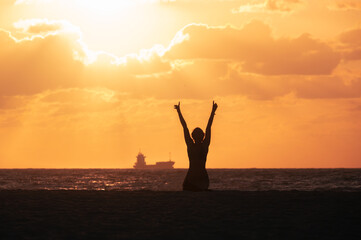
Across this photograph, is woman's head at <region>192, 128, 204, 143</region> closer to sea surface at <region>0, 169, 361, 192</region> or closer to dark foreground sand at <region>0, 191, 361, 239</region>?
dark foreground sand at <region>0, 191, 361, 239</region>

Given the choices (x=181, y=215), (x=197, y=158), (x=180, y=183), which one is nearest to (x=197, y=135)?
(x=197, y=158)

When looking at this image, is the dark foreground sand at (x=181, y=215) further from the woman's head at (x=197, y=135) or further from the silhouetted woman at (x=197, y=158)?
the woman's head at (x=197, y=135)

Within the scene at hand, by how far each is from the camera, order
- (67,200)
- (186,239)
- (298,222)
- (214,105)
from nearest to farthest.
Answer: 1. (186,239)
2. (298,222)
3. (67,200)
4. (214,105)

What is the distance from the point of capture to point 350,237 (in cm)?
1153

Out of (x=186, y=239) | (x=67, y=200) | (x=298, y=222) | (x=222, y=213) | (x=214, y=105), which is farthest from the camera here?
(x=214, y=105)

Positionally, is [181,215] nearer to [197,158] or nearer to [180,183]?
[197,158]

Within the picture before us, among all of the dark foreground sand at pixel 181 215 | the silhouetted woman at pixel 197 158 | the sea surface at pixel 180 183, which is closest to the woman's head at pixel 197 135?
the silhouetted woman at pixel 197 158

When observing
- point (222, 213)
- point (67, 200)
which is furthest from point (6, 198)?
point (222, 213)

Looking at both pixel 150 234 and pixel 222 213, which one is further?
pixel 222 213

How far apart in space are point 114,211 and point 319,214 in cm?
481

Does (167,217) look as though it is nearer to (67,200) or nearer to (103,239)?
(103,239)

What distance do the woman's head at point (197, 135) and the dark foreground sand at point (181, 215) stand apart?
2999 millimetres

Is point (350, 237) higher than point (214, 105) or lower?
lower

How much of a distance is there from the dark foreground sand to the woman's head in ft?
9.84
